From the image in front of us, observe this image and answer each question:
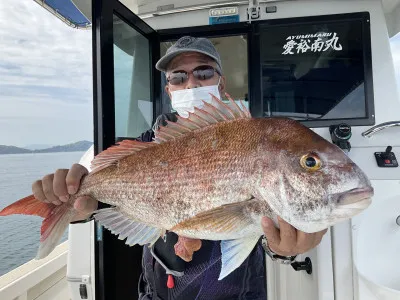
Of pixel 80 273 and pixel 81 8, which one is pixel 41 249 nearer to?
pixel 80 273

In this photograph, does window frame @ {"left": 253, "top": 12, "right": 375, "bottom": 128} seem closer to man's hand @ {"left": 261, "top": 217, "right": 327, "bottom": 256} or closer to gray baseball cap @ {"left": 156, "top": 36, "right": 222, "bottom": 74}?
gray baseball cap @ {"left": 156, "top": 36, "right": 222, "bottom": 74}

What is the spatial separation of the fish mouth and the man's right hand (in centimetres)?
97

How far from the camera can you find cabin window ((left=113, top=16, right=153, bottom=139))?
2.77 metres

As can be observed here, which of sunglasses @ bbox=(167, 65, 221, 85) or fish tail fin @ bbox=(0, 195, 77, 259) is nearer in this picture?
fish tail fin @ bbox=(0, 195, 77, 259)

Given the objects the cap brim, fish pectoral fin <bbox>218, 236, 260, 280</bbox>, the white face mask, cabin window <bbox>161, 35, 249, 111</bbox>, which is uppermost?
cabin window <bbox>161, 35, 249, 111</bbox>

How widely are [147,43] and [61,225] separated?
2.62 m

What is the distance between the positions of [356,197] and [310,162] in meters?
0.16

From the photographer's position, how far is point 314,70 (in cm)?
328

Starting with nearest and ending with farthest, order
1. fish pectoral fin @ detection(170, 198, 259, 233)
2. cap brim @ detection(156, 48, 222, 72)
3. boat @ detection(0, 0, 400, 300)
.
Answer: fish pectoral fin @ detection(170, 198, 259, 233) < boat @ detection(0, 0, 400, 300) < cap brim @ detection(156, 48, 222, 72)

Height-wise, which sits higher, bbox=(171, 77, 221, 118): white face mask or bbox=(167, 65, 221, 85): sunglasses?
bbox=(167, 65, 221, 85): sunglasses

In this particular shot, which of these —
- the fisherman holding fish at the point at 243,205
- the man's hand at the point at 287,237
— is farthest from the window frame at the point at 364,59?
the man's hand at the point at 287,237

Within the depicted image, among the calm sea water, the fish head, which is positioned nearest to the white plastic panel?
the calm sea water

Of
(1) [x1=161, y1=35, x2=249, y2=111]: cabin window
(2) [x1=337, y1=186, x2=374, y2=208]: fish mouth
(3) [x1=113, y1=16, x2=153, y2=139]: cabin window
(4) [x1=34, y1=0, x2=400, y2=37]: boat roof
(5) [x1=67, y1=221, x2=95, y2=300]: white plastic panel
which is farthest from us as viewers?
(1) [x1=161, y1=35, x2=249, y2=111]: cabin window

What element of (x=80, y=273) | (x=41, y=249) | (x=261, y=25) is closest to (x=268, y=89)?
(x=261, y=25)
